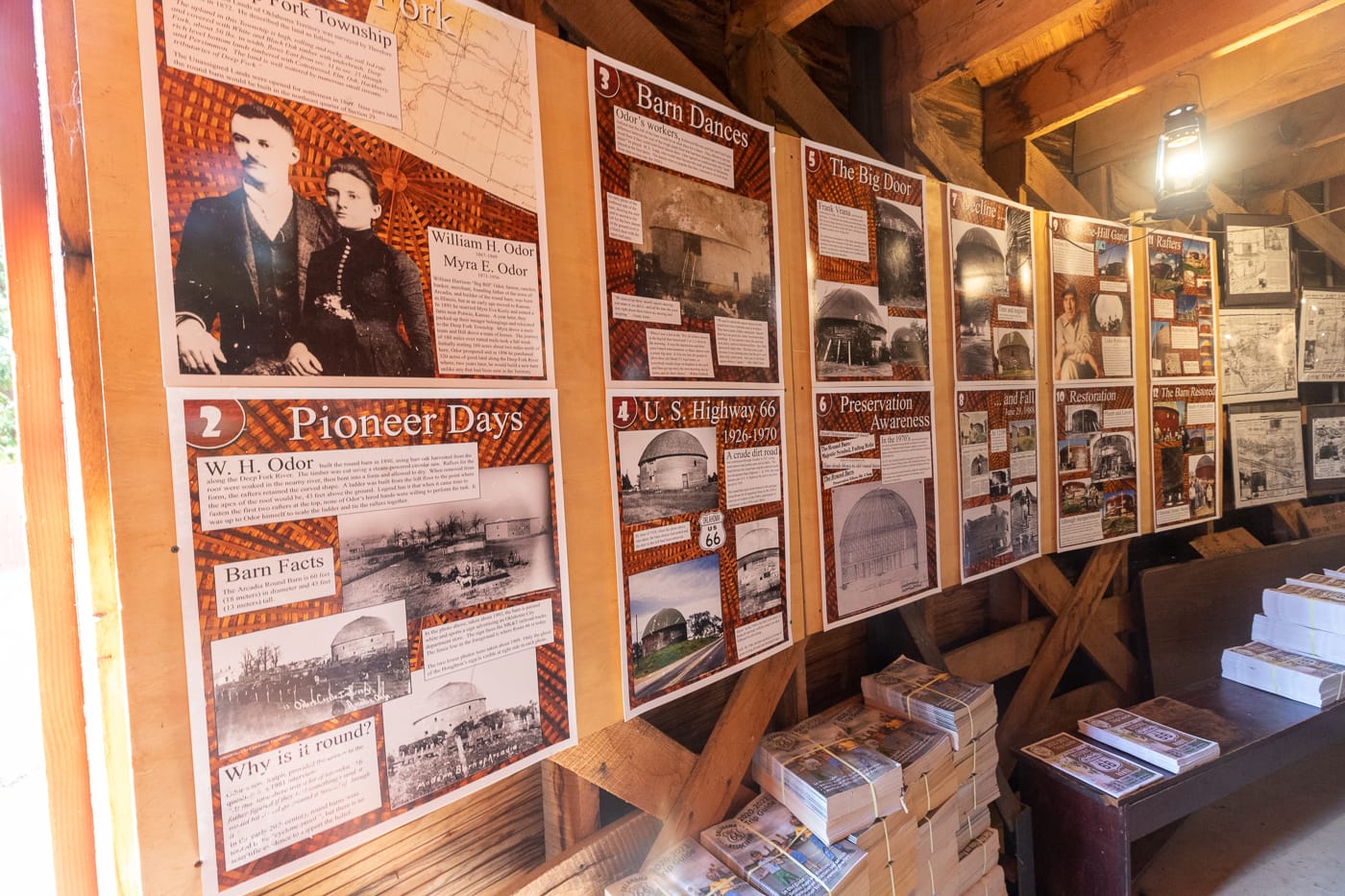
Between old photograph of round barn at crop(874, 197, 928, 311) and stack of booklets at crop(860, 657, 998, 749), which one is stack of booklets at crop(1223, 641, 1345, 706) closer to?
stack of booklets at crop(860, 657, 998, 749)

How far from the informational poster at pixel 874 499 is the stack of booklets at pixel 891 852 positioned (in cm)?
54

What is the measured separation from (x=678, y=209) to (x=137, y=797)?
1456 mm

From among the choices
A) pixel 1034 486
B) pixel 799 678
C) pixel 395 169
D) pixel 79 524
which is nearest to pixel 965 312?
pixel 1034 486

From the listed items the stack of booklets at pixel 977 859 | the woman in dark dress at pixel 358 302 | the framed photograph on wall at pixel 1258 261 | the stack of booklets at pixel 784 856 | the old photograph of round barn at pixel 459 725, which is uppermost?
the framed photograph on wall at pixel 1258 261

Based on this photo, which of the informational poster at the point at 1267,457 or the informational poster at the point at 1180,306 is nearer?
the informational poster at the point at 1180,306

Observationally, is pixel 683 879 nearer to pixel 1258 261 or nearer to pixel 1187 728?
pixel 1187 728

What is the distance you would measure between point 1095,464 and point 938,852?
182 cm

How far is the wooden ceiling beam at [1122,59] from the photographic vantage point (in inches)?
84.3

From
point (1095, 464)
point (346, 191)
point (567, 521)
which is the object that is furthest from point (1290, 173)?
point (346, 191)

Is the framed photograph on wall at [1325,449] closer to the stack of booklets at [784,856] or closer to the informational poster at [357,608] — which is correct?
the stack of booklets at [784,856]

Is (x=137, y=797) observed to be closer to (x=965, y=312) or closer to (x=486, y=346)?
(x=486, y=346)

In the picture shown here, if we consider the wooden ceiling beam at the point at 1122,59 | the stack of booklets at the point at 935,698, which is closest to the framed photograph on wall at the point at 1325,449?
the wooden ceiling beam at the point at 1122,59

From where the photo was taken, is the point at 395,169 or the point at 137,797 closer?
the point at 137,797

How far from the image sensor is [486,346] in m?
1.20
